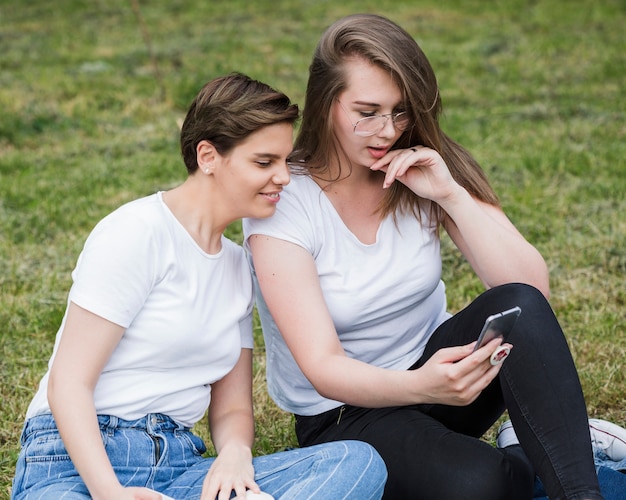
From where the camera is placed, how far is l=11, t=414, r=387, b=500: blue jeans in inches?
88.1

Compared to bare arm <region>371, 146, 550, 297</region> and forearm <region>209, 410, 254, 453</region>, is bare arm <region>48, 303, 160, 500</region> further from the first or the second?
bare arm <region>371, 146, 550, 297</region>

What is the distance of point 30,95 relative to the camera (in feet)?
27.6

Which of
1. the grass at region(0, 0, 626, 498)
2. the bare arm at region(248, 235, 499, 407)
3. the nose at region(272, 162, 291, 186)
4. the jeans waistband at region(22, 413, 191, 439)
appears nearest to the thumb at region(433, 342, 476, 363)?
the bare arm at region(248, 235, 499, 407)

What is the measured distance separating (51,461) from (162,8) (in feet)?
41.3

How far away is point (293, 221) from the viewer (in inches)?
106

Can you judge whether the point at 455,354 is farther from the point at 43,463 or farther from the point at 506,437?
the point at 43,463

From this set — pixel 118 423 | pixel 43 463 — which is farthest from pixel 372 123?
pixel 43 463

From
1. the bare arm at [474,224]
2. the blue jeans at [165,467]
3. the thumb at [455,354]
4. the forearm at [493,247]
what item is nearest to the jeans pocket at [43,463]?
the blue jeans at [165,467]

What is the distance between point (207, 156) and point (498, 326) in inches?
34.5

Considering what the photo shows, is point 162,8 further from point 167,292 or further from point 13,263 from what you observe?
point 167,292

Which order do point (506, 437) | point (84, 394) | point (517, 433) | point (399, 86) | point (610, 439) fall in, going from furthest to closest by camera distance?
1. point (610, 439)
2. point (506, 437)
3. point (399, 86)
4. point (517, 433)
5. point (84, 394)

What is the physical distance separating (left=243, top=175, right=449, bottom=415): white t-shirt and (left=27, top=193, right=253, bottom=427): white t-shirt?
0.29 meters

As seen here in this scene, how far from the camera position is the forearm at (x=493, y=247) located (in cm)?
283

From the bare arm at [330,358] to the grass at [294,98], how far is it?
2.92ft
